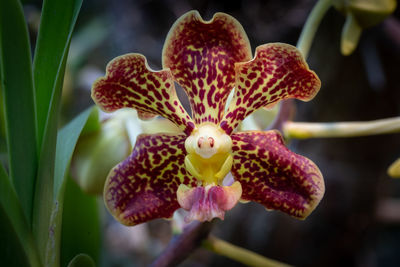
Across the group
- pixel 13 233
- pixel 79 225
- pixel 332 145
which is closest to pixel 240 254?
pixel 79 225

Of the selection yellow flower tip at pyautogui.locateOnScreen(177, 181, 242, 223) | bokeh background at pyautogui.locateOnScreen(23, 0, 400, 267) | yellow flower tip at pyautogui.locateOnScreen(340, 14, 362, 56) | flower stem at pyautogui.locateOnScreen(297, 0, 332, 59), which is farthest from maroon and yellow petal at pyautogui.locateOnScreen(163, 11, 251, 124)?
bokeh background at pyautogui.locateOnScreen(23, 0, 400, 267)

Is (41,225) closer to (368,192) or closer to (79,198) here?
(79,198)

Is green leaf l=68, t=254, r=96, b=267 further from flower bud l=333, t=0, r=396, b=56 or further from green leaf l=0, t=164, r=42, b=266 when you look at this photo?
flower bud l=333, t=0, r=396, b=56

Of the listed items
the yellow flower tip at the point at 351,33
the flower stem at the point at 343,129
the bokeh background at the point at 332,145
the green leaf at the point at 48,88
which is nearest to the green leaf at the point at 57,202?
the green leaf at the point at 48,88

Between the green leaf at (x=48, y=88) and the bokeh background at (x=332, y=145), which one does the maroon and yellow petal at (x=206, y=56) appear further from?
the bokeh background at (x=332, y=145)

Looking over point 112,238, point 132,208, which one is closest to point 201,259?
point 112,238

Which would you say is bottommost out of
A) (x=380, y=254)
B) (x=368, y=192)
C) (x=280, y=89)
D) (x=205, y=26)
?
(x=380, y=254)

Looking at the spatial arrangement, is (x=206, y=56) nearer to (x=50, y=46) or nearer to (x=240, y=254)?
(x=50, y=46)
